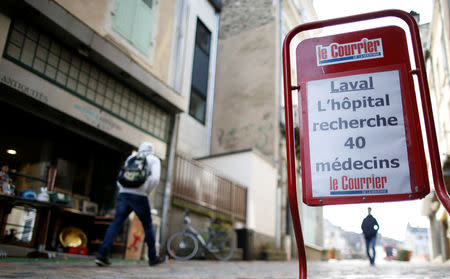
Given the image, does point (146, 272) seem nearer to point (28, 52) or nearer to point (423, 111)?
point (423, 111)

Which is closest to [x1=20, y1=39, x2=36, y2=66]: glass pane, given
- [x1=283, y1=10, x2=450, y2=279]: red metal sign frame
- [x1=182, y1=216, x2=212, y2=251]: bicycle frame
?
[x1=182, y1=216, x2=212, y2=251]: bicycle frame

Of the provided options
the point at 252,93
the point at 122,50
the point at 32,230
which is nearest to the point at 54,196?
the point at 32,230

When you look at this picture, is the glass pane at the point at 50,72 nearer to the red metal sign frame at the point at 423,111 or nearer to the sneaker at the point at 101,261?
the sneaker at the point at 101,261

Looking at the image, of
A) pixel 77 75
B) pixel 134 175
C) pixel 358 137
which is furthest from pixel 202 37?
pixel 358 137

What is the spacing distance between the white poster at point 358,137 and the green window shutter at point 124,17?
7.30 metres

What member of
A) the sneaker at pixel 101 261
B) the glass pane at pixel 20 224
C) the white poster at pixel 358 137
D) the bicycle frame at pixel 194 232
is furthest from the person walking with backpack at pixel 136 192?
the bicycle frame at pixel 194 232

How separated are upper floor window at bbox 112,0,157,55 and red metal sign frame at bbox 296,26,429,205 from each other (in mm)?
7032

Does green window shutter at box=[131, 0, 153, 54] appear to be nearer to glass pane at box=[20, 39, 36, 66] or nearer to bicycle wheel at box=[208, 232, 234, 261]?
glass pane at box=[20, 39, 36, 66]

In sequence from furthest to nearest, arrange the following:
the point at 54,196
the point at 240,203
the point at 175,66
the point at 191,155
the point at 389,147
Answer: the point at 191,155, the point at 240,203, the point at 175,66, the point at 54,196, the point at 389,147

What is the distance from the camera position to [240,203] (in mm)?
13625

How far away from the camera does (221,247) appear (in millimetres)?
10367

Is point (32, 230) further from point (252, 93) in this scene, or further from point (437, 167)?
point (252, 93)

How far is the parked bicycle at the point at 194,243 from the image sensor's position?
31.2ft

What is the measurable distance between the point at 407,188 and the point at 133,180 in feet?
12.9
